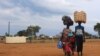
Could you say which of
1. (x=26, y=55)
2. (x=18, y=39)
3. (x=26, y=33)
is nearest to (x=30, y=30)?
(x=26, y=33)

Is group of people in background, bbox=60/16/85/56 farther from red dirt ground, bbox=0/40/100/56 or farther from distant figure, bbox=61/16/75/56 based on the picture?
red dirt ground, bbox=0/40/100/56

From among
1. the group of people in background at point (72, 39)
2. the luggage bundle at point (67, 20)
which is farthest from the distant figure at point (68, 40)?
the luggage bundle at point (67, 20)

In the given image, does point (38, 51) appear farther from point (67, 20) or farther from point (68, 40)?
point (68, 40)

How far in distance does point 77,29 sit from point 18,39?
41.3m

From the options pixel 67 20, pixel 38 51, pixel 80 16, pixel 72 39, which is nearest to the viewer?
pixel 80 16

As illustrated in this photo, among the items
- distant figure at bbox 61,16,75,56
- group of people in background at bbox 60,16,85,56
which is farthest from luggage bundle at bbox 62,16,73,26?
distant figure at bbox 61,16,75,56

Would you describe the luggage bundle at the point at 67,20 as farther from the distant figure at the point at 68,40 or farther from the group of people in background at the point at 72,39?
the distant figure at the point at 68,40

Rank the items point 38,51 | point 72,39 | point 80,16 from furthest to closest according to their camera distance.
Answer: point 38,51
point 72,39
point 80,16

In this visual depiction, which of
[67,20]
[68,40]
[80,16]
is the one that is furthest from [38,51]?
[80,16]

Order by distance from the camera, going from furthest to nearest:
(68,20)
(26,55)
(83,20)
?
(26,55) → (68,20) → (83,20)

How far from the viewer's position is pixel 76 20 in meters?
14.2

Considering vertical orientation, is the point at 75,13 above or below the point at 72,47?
above

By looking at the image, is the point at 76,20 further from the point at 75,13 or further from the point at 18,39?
the point at 18,39

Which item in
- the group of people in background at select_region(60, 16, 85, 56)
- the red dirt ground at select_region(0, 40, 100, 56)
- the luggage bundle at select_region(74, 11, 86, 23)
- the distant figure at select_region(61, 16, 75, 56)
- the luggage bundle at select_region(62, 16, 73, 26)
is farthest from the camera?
the red dirt ground at select_region(0, 40, 100, 56)
